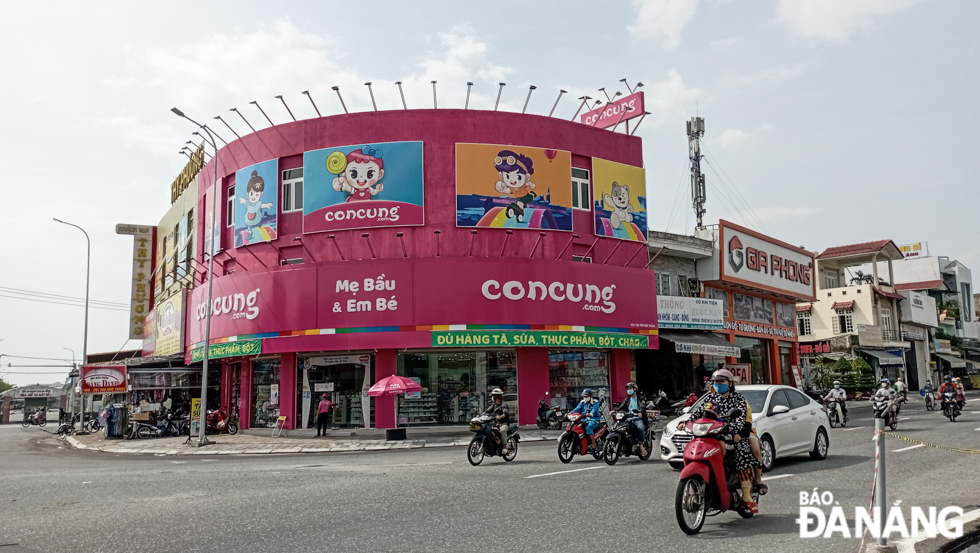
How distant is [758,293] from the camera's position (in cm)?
4066

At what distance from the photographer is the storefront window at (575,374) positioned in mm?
28562

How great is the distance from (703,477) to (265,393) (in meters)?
25.2

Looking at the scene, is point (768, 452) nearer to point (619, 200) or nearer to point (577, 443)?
point (577, 443)

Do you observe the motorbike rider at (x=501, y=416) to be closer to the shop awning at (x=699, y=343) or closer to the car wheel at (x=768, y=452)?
the car wheel at (x=768, y=452)

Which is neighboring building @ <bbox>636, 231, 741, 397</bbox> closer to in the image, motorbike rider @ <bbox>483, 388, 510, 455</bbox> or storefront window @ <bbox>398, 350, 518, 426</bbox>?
storefront window @ <bbox>398, 350, 518, 426</bbox>

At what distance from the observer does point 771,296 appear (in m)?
42.1

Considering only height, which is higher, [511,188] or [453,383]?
[511,188]

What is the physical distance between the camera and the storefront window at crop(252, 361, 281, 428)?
29.1 m

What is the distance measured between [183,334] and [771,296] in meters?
31.6

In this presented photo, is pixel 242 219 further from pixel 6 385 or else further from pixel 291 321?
pixel 6 385

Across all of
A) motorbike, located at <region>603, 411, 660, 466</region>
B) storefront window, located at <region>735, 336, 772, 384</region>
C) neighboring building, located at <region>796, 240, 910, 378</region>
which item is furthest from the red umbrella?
neighboring building, located at <region>796, 240, 910, 378</region>

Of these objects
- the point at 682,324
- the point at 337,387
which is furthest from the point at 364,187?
the point at 682,324

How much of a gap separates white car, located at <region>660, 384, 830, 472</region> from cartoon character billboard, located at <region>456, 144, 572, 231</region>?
15411 mm

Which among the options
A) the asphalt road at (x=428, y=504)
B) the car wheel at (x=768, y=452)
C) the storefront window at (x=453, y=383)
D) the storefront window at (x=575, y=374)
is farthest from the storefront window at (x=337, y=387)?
the car wheel at (x=768, y=452)
